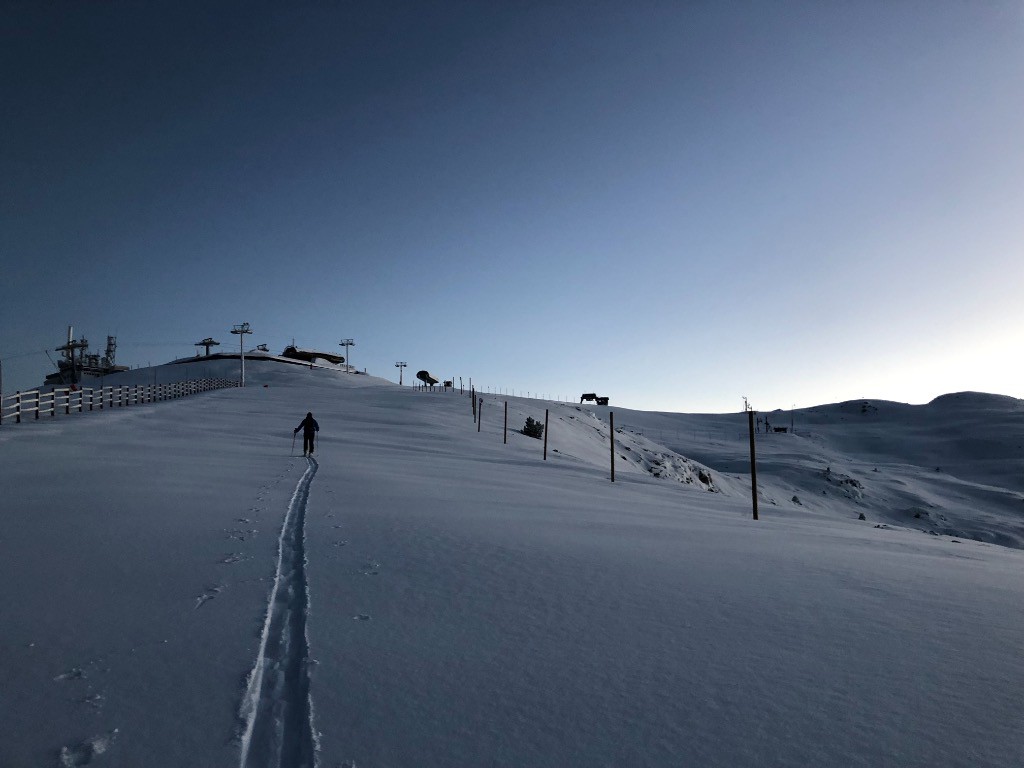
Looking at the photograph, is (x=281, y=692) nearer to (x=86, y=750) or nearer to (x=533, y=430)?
(x=86, y=750)

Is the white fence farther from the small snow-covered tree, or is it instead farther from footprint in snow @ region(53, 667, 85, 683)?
footprint in snow @ region(53, 667, 85, 683)

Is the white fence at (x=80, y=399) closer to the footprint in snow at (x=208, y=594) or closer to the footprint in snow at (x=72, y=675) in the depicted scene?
the footprint in snow at (x=208, y=594)

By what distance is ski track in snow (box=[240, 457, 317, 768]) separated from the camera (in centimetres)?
305

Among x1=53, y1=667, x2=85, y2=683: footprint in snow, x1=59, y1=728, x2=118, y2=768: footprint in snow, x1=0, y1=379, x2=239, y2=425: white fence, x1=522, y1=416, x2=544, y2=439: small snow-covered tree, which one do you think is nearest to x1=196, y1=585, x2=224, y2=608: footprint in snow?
x1=53, y1=667, x2=85, y2=683: footprint in snow

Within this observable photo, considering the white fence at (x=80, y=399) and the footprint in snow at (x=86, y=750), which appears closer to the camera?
the footprint in snow at (x=86, y=750)

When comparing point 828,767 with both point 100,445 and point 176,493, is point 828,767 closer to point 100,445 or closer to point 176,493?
point 176,493

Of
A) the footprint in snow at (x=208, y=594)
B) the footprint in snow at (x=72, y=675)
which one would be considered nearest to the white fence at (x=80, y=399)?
the footprint in snow at (x=208, y=594)

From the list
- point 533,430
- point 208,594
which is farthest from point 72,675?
point 533,430

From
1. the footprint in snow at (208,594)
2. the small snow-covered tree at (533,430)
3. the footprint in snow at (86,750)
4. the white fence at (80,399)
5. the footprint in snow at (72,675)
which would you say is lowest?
the footprint in snow at (86,750)

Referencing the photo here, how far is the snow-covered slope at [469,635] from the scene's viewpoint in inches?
126

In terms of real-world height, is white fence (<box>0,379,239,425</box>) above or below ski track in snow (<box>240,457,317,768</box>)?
above

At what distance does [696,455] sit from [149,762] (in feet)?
266

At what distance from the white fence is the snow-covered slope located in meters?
20.8

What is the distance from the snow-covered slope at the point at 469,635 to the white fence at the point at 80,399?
20.8 metres
